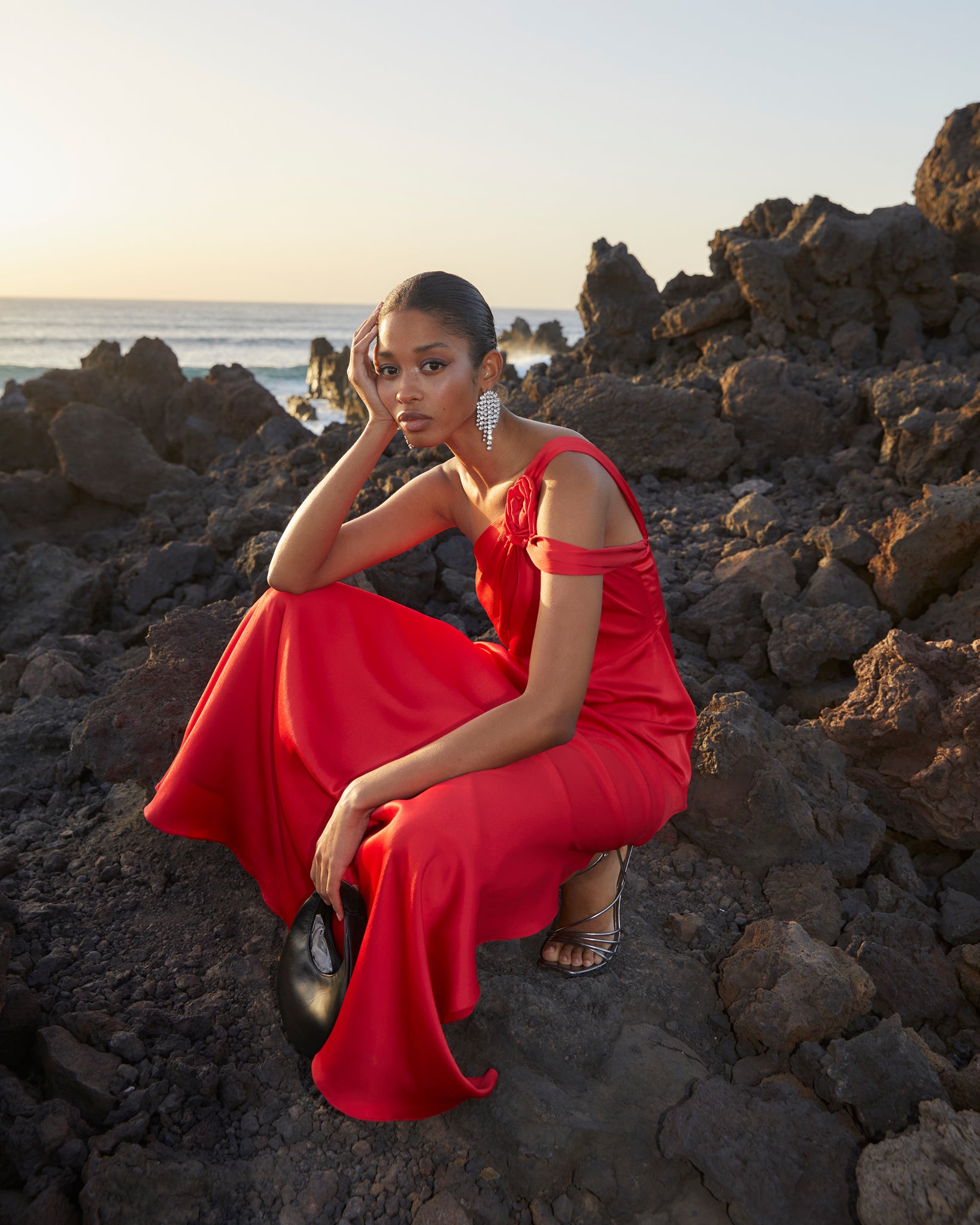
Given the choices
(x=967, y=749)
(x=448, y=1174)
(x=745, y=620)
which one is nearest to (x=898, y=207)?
(x=745, y=620)

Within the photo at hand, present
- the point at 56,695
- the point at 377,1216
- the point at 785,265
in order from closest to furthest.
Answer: the point at 377,1216 < the point at 56,695 < the point at 785,265

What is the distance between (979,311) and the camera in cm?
662

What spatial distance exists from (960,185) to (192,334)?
4462 cm

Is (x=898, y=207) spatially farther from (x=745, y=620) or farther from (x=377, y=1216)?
(x=377, y=1216)

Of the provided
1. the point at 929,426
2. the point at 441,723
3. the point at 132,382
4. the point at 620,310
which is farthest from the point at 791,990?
the point at 132,382

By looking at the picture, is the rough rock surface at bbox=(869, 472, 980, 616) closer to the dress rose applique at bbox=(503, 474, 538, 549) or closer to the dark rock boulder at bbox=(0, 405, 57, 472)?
the dress rose applique at bbox=(503, 474, 538, 549)

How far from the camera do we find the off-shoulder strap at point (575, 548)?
1.88 m

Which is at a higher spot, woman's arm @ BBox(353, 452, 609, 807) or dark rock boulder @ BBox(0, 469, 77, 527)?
woman's arm @ BBox(353, 452, 609, 807)

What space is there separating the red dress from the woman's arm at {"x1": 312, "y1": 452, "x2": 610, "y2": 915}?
0.12 ft

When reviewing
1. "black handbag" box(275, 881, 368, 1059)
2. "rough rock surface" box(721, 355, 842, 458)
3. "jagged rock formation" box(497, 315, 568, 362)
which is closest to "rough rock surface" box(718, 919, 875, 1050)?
"black handbag" box(275, 881, 368, 1059)

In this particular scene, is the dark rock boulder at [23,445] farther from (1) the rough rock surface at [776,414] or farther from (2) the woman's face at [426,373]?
(2) the woman's face at [426,373]

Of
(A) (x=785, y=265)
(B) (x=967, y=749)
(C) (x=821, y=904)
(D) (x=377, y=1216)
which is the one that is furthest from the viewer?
(A) (x=785, y=265)

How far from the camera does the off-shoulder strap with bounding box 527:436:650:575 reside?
1.88 m

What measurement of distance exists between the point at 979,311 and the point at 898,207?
3.42 ft
